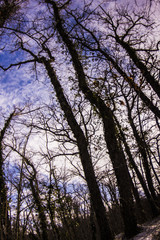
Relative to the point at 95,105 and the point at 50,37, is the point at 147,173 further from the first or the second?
the point at 50,37

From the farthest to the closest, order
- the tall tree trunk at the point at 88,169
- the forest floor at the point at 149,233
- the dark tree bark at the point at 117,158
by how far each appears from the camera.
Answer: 1. the tall tree trunk at the point at 88,169
2. the dark tree bark at the point at 117,158
3. the forest floor at the point at 149,233

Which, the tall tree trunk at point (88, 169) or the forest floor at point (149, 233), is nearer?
the forest floor at point (149, 233)

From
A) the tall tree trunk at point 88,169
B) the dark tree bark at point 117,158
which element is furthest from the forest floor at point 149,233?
the tall tree trunk at point 88,169

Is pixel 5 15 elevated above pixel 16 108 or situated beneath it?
situated beneath

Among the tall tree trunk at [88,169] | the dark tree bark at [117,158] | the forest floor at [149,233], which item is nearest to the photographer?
the forest floor at [149,233]

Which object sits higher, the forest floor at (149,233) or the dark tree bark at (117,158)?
the dark tree bark at (117,158)

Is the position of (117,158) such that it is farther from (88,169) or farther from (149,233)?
(149,233)

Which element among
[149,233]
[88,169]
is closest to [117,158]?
[88,169]

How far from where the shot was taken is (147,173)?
29.9 ft

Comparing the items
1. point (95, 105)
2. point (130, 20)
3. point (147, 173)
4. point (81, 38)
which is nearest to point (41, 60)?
point (81, 38)

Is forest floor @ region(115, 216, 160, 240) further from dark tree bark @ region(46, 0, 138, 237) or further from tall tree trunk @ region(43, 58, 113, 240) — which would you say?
tall tree trunk @ region(43, 58, 113, 240)

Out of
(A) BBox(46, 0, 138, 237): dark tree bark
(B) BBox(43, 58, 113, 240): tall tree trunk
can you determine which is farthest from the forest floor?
(B) BBox(43, 58, 113, 240): tall tree trunk

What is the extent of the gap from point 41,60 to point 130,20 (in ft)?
16.2

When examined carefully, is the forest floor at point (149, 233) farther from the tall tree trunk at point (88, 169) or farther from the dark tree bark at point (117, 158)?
the tall tree trunk at point (88, 169)
